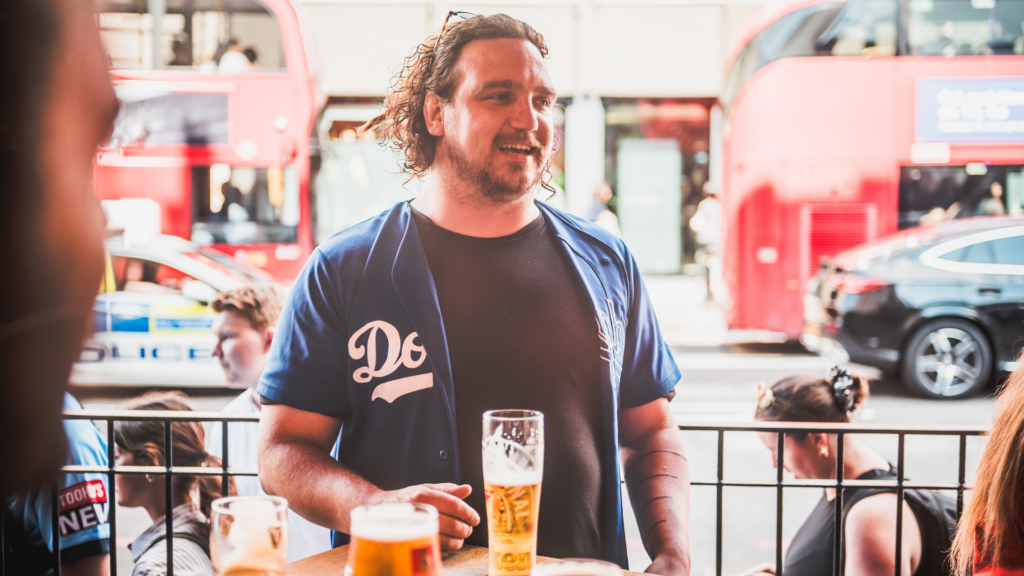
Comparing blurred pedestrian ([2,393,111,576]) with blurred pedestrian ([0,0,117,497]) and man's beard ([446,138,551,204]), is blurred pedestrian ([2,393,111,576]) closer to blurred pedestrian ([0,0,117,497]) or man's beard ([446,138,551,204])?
man's beard ([446,138,551,204])

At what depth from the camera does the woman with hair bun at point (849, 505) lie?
222cm

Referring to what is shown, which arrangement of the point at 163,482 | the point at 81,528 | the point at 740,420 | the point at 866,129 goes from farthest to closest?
the point at 866,129 → the point at 740,420 → the point at 163,482 → the point at 81,528

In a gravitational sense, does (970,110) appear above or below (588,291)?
above

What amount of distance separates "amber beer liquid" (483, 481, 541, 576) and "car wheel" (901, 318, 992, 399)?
696 centimetres

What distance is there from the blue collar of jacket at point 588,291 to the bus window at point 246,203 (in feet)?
21.9

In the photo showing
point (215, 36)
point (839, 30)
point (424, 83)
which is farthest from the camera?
point (839, 30)

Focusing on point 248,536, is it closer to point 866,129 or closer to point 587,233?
point 587,233

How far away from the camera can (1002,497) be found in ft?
4.73

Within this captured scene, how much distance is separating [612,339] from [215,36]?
310 inches

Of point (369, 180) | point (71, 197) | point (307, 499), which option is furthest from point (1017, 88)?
point (71, 197)

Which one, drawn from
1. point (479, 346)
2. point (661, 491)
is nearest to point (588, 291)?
point (479, 346)

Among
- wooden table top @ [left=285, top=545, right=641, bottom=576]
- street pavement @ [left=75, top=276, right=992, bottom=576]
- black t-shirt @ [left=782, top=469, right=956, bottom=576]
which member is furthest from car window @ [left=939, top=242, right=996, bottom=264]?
wooden table top @ [left=285, top=545, right=641, bottom=576]

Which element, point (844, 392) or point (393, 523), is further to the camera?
point (844, 392)

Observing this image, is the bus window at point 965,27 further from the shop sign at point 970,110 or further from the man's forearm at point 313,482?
the man's forearm at point 313,482
